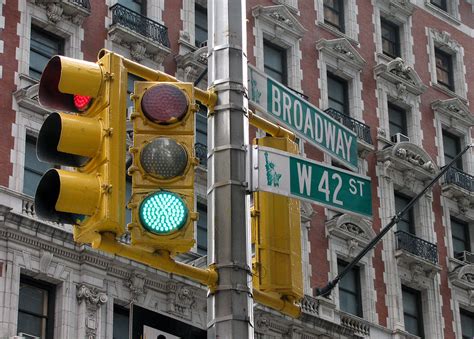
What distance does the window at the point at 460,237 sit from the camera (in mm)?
40362

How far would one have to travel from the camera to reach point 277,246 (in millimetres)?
10680

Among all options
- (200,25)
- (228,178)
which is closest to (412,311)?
(200,25)

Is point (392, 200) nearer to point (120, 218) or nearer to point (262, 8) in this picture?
point (262, 8)

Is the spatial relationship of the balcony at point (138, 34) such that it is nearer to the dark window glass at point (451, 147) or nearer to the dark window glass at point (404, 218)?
the dark window glass at point (404, 218)

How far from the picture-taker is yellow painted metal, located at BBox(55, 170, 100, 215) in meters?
9.05

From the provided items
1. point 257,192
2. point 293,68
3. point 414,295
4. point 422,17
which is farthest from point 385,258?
point 257,192

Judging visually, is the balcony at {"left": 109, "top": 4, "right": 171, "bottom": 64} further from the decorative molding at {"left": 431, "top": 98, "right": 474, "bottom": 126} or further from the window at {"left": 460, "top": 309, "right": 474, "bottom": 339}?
the window at {"left": 460, "top": 309, "right": 474, "bottom": 339}

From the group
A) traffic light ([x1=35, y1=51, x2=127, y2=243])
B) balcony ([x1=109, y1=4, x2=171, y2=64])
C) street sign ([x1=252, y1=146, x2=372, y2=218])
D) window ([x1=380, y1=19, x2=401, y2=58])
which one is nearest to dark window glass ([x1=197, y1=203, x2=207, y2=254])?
balcony ([x1=109, y1=4, x2=171, y2=64])

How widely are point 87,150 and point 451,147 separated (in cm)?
3423

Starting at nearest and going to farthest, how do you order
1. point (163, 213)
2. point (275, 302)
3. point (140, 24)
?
point (163, 213)
point (275, 302)
point (140, 24)

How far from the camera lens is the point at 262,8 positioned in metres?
36.6

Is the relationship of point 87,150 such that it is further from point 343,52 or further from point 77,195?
point 343,52

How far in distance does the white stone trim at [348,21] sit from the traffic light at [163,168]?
1163 inches

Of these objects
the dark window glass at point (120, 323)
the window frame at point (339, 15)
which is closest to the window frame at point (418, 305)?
the window frame at point (339, 15)
